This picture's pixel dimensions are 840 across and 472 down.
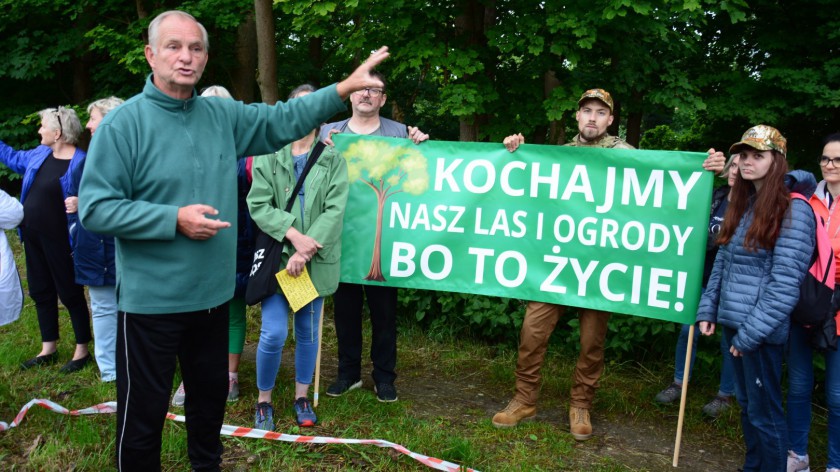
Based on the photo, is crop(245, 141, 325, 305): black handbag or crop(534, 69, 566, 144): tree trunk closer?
crop(245, 141, 325, 305): black handbag

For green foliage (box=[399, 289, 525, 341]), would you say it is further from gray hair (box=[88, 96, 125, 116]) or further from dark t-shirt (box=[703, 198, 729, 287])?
gray hair (box=[88, 96, 125, 116])

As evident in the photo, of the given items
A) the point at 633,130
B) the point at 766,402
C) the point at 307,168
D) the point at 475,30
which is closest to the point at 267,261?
the point at 307,168

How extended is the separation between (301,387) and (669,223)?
8.44ft

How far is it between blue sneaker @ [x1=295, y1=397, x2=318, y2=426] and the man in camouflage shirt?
1.19 metres

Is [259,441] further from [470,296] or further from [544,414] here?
[470,296]

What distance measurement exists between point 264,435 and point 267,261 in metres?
1.04

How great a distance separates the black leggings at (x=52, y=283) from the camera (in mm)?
5012

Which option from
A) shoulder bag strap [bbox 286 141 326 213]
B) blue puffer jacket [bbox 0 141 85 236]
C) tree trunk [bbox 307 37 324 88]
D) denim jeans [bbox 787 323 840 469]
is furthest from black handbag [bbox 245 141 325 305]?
tree trunk [bbox 307 37 324 88]

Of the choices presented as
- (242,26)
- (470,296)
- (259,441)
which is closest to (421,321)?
(470,296)

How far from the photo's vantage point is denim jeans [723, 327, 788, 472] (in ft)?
11.1

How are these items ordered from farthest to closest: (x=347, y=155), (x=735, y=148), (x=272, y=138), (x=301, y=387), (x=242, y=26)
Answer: (x=242, y=26), (x=347, y=155), (x=301, y=387), (x=735, y=148), (x=272, y=138)

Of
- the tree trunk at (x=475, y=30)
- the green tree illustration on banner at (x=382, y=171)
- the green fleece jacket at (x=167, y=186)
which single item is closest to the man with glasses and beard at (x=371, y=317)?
the green tree illustration on banner at (x=382, y=171)

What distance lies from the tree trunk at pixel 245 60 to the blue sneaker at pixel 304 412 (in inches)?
281

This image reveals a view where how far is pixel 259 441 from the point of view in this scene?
3.92m
